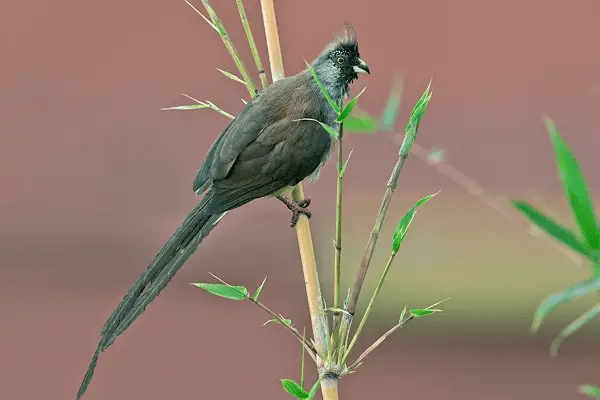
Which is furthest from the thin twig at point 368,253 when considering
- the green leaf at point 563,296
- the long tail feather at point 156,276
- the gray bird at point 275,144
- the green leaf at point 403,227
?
the gray bird at point 275,144

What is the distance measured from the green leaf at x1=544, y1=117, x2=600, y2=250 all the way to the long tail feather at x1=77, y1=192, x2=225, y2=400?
51cm

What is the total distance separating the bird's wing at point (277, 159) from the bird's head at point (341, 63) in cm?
14

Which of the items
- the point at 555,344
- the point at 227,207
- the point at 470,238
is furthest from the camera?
the point at 470,238

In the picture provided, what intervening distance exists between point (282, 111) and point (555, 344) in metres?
0.99

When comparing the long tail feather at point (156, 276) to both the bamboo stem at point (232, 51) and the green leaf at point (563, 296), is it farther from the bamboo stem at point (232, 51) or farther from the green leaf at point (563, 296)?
the green leaf at point (563, 296)

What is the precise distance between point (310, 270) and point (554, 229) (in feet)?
0.87

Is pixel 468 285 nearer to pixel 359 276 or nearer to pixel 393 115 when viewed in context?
pixel 393 115

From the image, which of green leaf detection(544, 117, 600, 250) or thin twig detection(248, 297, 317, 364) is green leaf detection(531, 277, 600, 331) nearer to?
green leaf detection(544, 117, 600, 250)

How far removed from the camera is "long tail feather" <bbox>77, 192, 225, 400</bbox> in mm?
1059

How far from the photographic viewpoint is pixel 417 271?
423cm

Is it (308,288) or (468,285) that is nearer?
(308,288)

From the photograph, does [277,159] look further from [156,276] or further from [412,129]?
[412,129]

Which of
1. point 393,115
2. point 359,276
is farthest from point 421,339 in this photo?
point 359,276

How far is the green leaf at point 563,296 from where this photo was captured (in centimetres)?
77
